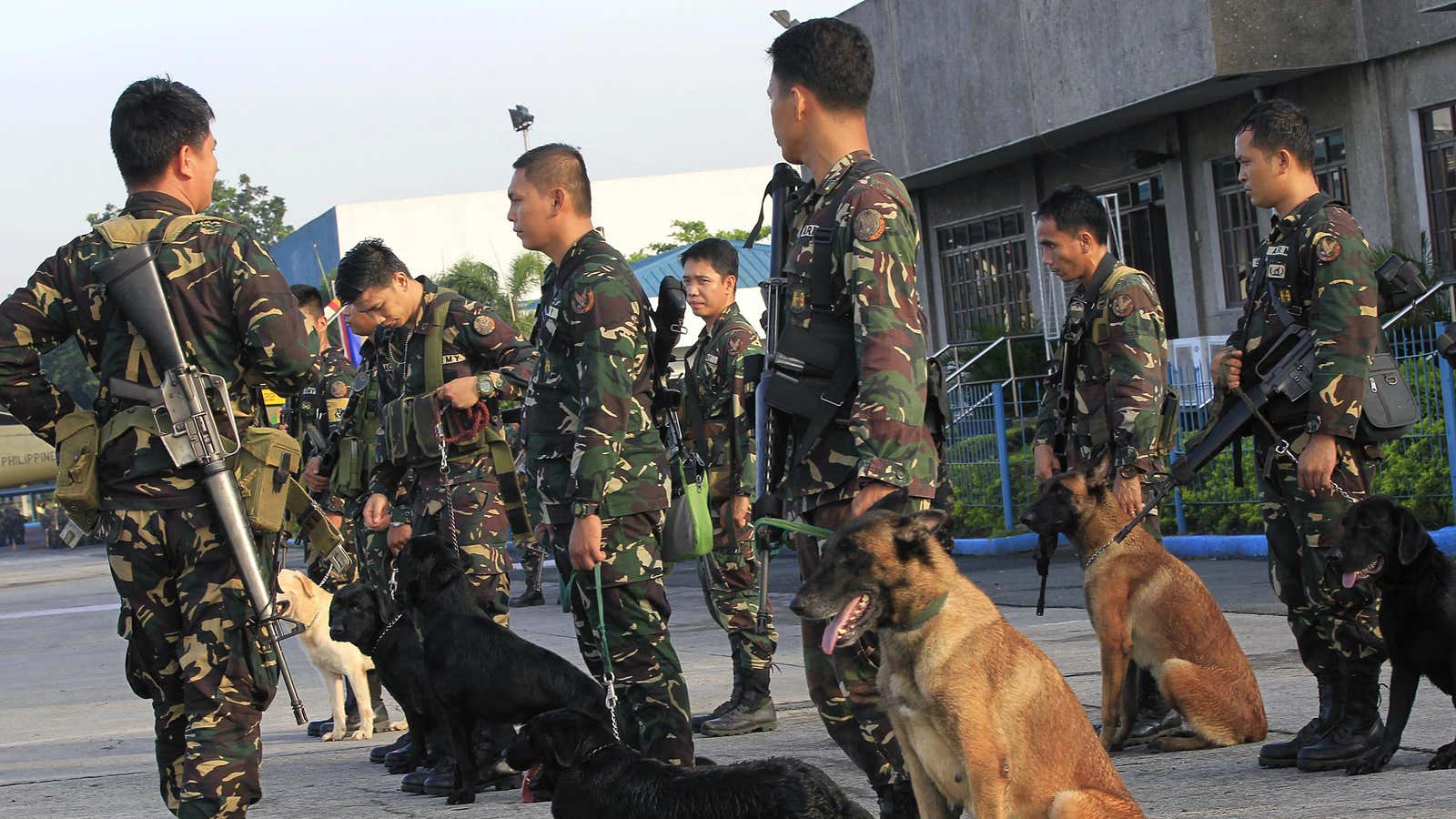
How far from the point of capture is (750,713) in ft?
23.1

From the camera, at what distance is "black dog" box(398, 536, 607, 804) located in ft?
18.8

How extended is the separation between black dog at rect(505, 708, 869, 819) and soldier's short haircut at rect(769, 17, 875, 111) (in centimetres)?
194

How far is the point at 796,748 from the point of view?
6.42 m

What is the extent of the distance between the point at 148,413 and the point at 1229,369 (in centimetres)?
374

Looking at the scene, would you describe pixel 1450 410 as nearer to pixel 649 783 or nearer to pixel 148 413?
pixel 649 783

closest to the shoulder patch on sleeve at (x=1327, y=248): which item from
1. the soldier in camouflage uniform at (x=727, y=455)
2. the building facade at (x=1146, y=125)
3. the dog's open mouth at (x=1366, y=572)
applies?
the dog's open mouth at (x=1366, y=572)

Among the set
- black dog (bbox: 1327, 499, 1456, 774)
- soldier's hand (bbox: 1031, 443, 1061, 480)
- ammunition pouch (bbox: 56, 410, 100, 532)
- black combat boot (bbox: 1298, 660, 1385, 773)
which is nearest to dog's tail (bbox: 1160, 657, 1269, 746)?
black combat boot (bbox: 1298, 660, 1385, 773)

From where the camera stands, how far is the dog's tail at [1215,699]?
571cm

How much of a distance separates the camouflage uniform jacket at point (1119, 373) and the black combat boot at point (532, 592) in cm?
922

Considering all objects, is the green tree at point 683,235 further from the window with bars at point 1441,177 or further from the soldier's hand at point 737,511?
the soldier's hand at point 737,511

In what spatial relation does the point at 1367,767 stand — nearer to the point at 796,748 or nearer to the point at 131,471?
the point at 796,748

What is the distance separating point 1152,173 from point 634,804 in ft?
56.2

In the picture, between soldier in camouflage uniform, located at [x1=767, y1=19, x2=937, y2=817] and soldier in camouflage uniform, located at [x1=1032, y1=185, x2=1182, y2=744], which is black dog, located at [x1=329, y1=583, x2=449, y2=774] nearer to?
soldier in camouflage uniform, located at [x1=767, y1=19, x2=937, y2=817]

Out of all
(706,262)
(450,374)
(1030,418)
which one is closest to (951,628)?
(450,374)
